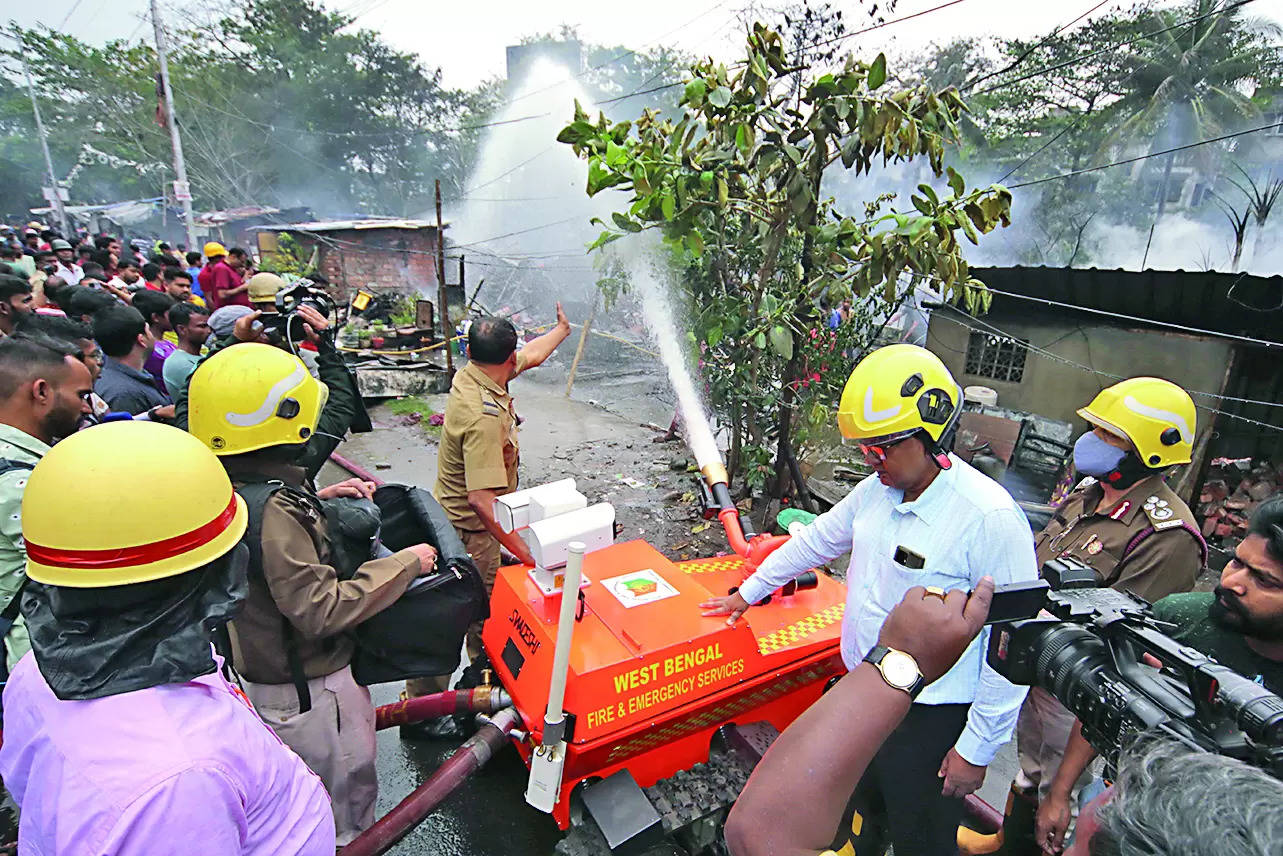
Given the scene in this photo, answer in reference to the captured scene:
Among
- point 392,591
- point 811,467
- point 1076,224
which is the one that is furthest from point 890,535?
point 1076,224

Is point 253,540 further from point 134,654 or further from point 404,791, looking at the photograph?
point 404,791

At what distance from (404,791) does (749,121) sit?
5104 mm

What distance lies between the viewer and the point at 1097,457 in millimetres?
2855

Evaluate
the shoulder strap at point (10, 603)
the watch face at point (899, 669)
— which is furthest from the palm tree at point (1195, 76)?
the shoulder strap at point (10, 603)

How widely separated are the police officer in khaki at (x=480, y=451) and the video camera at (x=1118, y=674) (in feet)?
7.45

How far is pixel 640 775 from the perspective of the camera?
2.78m

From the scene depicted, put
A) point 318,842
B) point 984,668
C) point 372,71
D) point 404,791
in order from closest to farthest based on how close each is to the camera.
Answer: point 318,842 → point 984,668 → point 404,791 → point 372,71

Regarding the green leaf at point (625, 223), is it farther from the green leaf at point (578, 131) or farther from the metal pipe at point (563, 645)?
the metal pipe at point (563, 645)

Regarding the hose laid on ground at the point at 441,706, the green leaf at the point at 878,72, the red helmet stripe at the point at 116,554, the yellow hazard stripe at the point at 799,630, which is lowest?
the hose laid on ground at the point at 441,706

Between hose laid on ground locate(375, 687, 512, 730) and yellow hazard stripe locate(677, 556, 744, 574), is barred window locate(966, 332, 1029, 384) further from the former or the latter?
hose laid on ground locate(375, 687, 512, 730)

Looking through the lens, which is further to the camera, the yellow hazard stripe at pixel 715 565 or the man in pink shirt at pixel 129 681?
the yellow hazard stripe at pixel 715 565

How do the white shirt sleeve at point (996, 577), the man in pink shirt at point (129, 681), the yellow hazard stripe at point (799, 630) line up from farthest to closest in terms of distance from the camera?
the yellow hazard stripe at point (799, 630) < the white shirt sleeve at point (996, 577) < the man in pink shirt at point (129, 681)

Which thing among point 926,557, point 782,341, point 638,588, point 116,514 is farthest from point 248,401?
point 782,341

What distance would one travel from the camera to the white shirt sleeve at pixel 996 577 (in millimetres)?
2148
